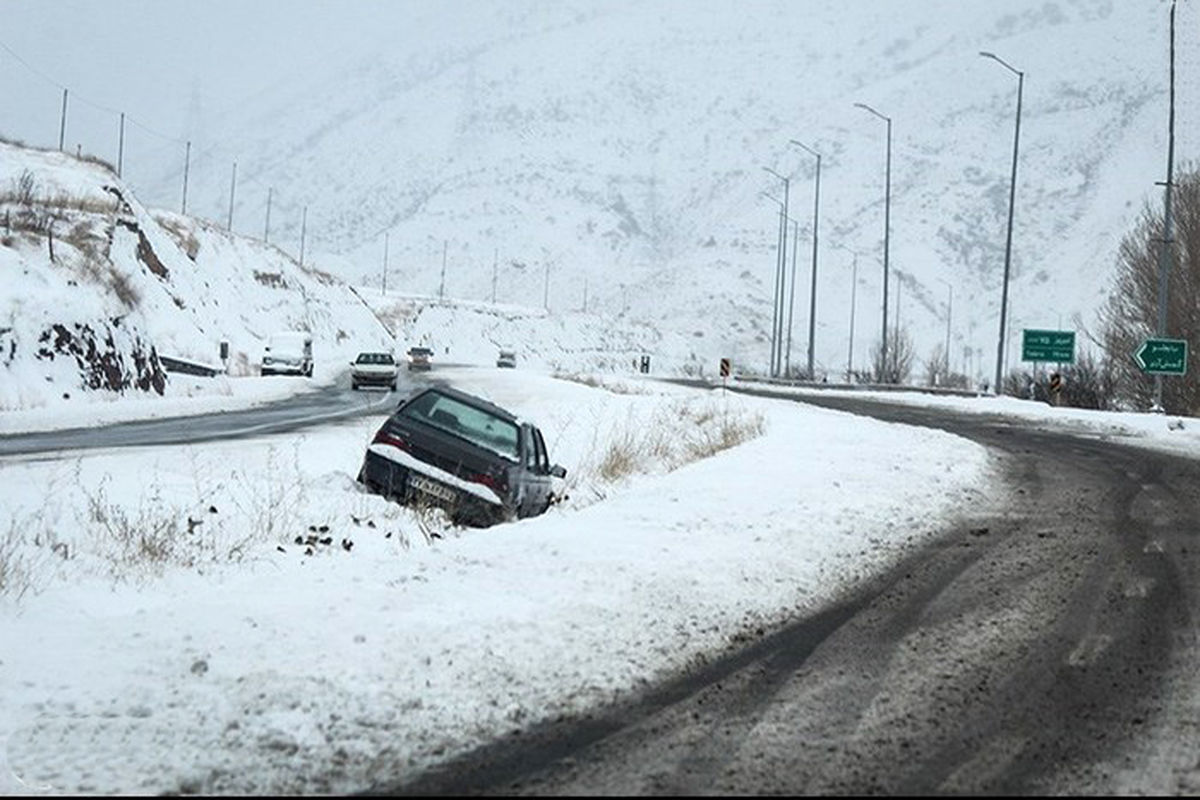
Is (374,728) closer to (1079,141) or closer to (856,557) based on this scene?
(856,557)

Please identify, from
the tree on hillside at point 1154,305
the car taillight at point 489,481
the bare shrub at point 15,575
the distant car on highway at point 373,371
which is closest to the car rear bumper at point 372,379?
the distant car on highway at point 373,371

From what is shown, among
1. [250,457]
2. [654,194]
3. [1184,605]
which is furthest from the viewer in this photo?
[654,194]

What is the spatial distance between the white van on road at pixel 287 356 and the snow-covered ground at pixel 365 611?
4069cm

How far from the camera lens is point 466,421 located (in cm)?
1370

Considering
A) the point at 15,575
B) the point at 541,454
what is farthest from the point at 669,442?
the point at 15,575

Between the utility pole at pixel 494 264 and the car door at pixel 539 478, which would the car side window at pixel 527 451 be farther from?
the utility pole at pixel 494 264

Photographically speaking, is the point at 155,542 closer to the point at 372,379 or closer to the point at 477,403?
the point at 477,403

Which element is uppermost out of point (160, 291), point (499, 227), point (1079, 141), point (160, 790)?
point (1079, 141)

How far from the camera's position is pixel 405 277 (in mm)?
155000

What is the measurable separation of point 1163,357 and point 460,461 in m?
24.7

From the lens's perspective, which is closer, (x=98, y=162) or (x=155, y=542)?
(x=155, y=542)

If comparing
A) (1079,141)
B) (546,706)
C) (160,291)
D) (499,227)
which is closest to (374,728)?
(546,706)

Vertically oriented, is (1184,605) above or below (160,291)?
below

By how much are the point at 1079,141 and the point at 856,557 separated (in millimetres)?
174627
